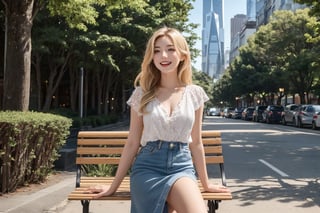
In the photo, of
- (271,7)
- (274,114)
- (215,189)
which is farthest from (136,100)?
(271,7)

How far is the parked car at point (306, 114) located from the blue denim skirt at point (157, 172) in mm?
29528

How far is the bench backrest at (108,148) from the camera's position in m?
5.17

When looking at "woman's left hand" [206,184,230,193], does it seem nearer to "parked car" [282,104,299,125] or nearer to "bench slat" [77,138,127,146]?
"bench slat" [77,138,127,146]

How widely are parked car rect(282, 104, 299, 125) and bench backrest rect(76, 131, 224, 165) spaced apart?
3117cm

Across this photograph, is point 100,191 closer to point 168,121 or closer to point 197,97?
point 168,121

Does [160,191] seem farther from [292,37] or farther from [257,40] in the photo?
[257,40]

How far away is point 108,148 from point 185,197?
2.23 m

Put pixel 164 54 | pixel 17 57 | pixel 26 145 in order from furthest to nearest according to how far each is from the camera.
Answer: pixel 17 57 < pixel 26 145 < pixel 164 54

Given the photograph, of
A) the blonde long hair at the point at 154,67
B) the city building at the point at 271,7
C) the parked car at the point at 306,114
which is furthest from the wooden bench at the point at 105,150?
the city building at the point at 271,7

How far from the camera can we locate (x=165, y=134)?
3596 mm

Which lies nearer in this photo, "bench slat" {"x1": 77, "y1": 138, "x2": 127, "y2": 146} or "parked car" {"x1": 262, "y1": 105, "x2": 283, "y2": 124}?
"bench slat" {"x1": 77, "y1": 138, "x2": 127, "y2": 146}

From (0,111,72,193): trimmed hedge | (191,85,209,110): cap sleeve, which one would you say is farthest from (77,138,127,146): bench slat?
(191,85,209,110): cap sleeve

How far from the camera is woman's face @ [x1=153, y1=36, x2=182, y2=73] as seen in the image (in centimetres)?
371

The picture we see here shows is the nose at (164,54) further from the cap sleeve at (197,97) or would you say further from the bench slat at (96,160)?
the bench slat at (96,160)
